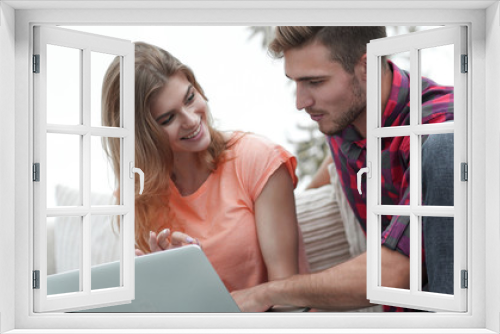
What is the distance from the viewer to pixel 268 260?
12.7ft

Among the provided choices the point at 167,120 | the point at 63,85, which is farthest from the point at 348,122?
the point at 63,85

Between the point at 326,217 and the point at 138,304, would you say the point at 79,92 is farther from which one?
the point at 326,217

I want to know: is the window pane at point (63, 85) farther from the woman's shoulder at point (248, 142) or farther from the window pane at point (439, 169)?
the window pane at point (439, 169)

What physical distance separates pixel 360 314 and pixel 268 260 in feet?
5.12

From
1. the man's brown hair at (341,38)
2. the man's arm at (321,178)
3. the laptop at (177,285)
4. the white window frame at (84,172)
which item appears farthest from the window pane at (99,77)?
A: the man's arm at (321,178)

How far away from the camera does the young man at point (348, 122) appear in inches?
118

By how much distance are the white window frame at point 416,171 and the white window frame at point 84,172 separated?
3.63 feet

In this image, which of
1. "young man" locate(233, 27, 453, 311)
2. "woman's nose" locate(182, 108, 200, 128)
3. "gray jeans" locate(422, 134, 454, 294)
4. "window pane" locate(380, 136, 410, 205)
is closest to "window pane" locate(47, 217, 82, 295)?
"woman's nose" locate(182, 108, 200, 128)

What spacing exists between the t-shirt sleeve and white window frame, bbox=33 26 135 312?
1.48 m

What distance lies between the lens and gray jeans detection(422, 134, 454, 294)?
107 inches

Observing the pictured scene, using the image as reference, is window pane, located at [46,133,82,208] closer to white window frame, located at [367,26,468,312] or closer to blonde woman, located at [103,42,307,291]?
blonde woman, located at [103,42,307,291]

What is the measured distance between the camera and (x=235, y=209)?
3.96 meters

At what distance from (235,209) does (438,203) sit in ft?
5.34

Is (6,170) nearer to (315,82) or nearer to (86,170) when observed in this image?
(86,170)
